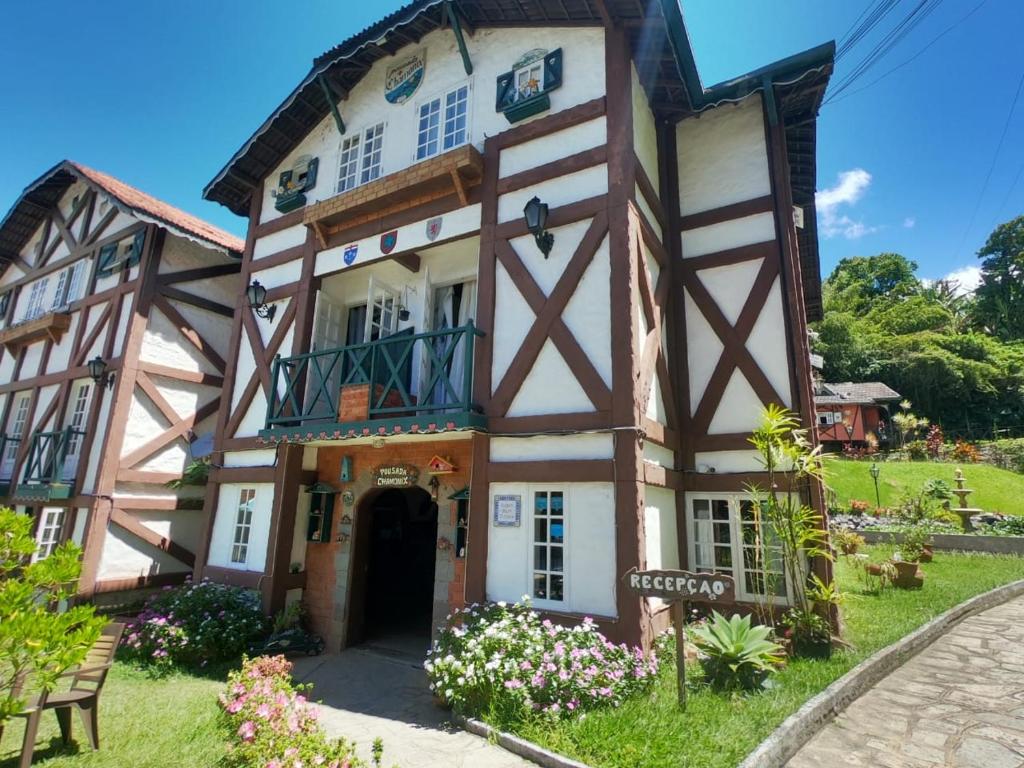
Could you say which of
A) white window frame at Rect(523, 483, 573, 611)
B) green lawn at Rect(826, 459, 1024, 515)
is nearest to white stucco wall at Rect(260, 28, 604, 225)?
white window frame at Rect(523, 483, 573, 611)

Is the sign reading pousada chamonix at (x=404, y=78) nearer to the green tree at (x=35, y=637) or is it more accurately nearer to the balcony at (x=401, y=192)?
the balcony at (x=401, y=192)

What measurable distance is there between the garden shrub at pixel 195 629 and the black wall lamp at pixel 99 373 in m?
5.66

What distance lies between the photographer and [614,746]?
14.4 feet

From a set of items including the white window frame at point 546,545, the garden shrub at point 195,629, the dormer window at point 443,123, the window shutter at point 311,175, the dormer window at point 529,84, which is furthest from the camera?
the window shutter at point 311,175

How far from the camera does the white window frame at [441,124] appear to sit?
29.5 ft

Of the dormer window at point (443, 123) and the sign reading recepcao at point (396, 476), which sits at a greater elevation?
the dormer window at point (443, 123)

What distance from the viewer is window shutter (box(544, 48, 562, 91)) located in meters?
8.06

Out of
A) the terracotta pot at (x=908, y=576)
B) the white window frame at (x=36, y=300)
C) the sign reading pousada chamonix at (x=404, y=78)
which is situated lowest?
the terracotta pot at (x=908, y=576)

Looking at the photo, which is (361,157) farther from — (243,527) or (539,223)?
(243,527)

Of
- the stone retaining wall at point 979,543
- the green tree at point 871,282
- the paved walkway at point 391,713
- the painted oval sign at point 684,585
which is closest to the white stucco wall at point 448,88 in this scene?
the painted oval sign at point 684,585

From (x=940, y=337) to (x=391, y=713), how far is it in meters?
44.9

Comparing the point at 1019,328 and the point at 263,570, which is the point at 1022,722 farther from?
the point at 1019,328

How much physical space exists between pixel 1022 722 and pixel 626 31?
29.9ft

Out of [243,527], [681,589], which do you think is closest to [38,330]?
[243,527]
